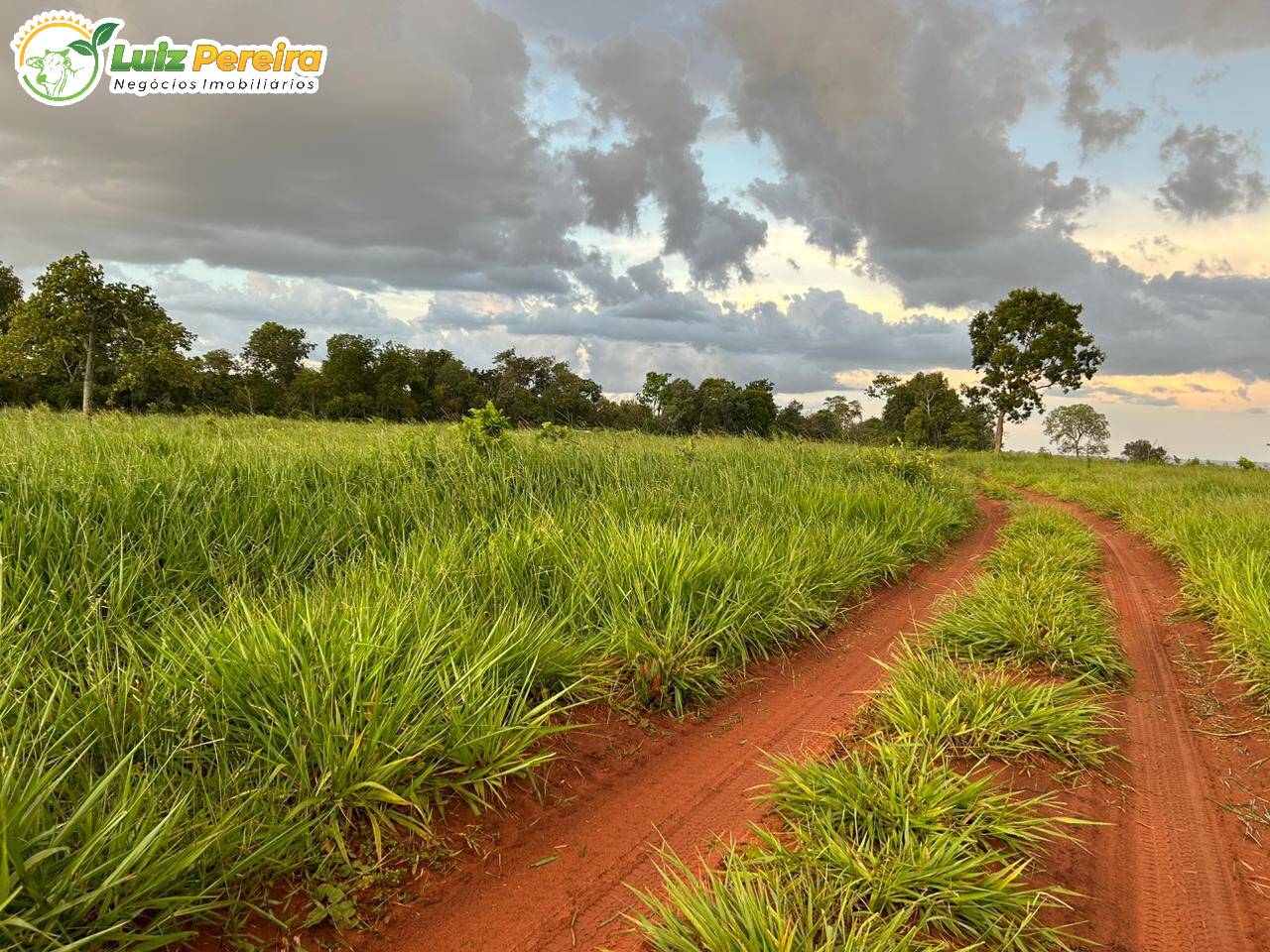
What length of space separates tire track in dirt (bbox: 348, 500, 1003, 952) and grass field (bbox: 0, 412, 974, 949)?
23 cm

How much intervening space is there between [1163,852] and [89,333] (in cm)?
3793

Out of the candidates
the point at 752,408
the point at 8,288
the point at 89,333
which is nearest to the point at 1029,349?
the point at 752,408

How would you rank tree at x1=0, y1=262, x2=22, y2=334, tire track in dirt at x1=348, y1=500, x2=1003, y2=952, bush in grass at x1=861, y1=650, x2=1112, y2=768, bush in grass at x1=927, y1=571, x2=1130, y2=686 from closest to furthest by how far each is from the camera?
tire track in dirt at x1=348, y1=500, x2=1003, y2=952 < bush in grass at x1=861, y1=650, x2=1112, y2=768 < bush in grass at x1=927, y1=571, x2=1130, y2=686 < tree at x1=0, y1=262, x2=22, y2=334

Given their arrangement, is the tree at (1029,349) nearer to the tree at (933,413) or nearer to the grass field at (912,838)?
the tree at (933,413)

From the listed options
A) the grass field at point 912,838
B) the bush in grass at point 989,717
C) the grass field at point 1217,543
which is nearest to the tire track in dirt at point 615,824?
the grass field at point 912,838

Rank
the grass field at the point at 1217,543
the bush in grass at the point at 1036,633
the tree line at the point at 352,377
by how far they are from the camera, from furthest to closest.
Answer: the tree line at the point at 352,377 < the grass field at the point at 1217,543 < the bush in grass at the point at 1036,633

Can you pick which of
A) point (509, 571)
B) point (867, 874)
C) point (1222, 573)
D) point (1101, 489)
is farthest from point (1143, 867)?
point (1101, 489)

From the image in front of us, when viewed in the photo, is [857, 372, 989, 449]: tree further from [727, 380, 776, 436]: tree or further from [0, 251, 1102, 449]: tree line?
[727, 380, 776, 436]: tree

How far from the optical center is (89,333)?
28.1m

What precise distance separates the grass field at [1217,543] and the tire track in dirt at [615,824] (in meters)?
2.80

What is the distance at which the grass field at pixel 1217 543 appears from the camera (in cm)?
441

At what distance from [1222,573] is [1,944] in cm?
796

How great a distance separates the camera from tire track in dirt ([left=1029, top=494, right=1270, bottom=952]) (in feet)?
7.02

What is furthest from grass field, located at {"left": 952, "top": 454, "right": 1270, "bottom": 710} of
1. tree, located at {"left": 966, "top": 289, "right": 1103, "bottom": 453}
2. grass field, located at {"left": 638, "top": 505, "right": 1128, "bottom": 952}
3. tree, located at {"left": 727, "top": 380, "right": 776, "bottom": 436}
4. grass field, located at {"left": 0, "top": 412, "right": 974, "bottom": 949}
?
tree, located at {"left": 727, "top": 380, "right": 776, "bottom": 436}
